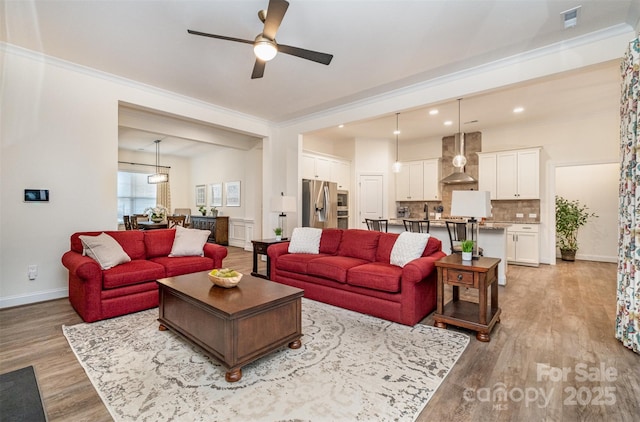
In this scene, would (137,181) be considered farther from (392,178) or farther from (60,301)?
(392,178)

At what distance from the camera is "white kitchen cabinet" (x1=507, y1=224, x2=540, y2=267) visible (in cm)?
590

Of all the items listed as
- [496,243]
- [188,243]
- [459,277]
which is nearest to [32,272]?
[188,243]

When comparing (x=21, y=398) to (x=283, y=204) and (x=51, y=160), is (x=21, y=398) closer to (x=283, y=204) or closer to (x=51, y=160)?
(x=51, y=160)

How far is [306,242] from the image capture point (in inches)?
169

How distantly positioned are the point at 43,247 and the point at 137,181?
664 cm

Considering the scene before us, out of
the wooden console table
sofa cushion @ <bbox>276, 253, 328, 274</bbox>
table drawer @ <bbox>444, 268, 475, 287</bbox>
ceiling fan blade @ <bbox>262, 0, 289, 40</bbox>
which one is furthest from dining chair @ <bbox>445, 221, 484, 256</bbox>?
the wooden console table

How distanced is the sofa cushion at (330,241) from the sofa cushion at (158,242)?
2187 millimetres

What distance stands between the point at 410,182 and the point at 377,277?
16.8 ft

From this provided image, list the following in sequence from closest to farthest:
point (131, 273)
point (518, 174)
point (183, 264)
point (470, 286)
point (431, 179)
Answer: point (470, 286) < point (131, 273) < point (183, 264) < point (518, 174) < point (431, 179)

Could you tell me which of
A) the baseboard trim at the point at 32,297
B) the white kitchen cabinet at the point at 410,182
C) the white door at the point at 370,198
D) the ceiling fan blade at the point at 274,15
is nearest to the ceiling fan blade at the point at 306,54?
the ceiling fan blade at the point at 274,15

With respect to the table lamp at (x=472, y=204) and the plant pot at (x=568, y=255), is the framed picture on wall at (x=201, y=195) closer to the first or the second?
the table lamp at (x=472, y=204)

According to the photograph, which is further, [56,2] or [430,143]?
[430,143]

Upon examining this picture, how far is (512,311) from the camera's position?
3.37m

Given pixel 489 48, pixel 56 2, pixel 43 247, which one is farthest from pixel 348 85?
pixel 43 247
